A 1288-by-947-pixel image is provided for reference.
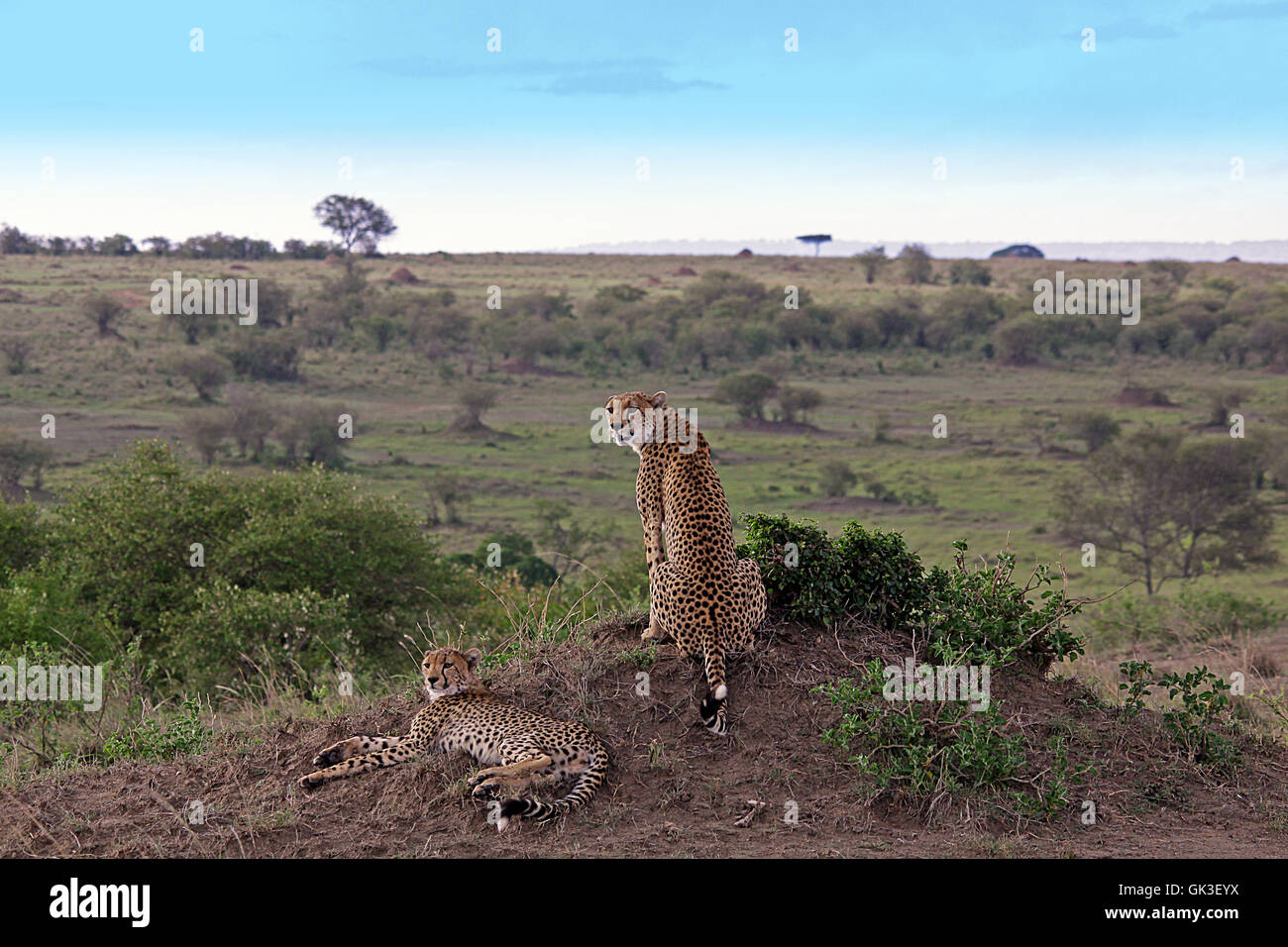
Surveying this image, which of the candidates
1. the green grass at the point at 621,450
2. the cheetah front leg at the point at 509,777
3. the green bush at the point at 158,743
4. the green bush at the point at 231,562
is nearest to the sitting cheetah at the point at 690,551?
the cheetah front leg at the point at 509,777

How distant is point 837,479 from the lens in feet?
131

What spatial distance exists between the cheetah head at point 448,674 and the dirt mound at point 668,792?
0.26 meters

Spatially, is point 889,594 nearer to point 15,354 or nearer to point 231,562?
point 231,562

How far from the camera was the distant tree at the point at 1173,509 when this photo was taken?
35.6 m

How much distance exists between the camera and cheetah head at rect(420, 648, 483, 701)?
6969 mm

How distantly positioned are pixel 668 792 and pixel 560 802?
603 millimetres

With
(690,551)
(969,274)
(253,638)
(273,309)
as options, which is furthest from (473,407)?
(969,274)

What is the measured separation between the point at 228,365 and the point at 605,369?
53.4 feet

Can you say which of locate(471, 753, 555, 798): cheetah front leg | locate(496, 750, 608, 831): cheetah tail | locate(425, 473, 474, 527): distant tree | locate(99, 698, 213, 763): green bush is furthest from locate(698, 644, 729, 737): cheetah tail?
locate(425, 473, 474, 527): distant tree

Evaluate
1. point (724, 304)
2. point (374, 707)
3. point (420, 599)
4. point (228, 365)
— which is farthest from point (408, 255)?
point (374, 707)

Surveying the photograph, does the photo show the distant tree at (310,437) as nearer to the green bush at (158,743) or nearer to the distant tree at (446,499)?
the distant tree at (446,499)

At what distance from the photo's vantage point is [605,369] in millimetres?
56531

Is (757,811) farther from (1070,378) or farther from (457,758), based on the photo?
(1070,378)

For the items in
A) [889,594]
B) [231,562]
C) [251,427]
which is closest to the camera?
[889,594]
